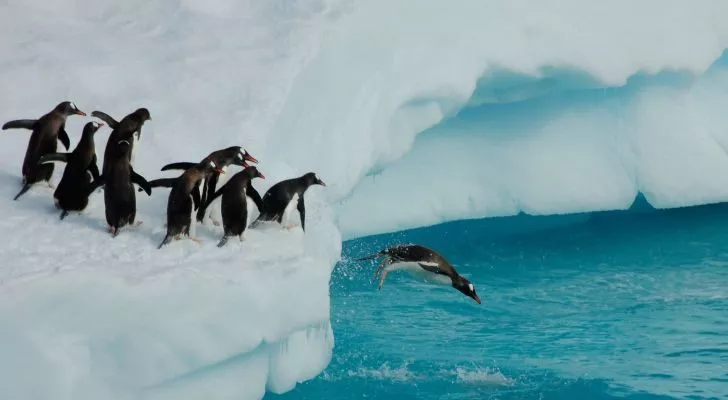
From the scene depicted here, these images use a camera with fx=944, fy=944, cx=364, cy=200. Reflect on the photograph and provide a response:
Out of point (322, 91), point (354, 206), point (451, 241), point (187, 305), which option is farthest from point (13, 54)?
point (451, 241)

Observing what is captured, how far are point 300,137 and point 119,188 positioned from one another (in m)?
2.19

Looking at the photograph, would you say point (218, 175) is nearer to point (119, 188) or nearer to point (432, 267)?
point (119, 188)

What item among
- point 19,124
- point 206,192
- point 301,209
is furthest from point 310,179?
point 19,124

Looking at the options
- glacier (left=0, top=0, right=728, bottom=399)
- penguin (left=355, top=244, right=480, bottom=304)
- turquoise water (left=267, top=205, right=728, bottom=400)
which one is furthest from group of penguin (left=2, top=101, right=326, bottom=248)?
turquoise water (left=267, top=205, right=728, bottom=400)

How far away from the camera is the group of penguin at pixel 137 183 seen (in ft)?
17.8

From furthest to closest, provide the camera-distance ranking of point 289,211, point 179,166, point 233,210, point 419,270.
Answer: point 419,270 → point 179,166 → point 289,211 → point 233,210

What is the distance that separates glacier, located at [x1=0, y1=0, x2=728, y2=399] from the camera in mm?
4445

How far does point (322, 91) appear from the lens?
307 inches

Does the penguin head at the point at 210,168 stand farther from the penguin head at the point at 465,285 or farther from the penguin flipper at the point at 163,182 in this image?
the penguin head at the point at 465,285

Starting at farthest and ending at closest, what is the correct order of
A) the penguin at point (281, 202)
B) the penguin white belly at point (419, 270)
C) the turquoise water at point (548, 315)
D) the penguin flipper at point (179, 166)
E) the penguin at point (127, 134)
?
the turquoise water at point (548, 315) < the penguin white belly at point (419, 270) < the penguin flipper at point (179, 166) < the penguin at point (281, 202) < the penguin at point (127, 134)

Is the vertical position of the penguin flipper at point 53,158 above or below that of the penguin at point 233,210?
above

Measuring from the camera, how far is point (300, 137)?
737 centimetres

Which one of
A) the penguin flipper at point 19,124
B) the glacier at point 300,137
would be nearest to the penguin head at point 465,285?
the glacier at point 300,137

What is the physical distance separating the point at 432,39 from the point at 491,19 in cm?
83
